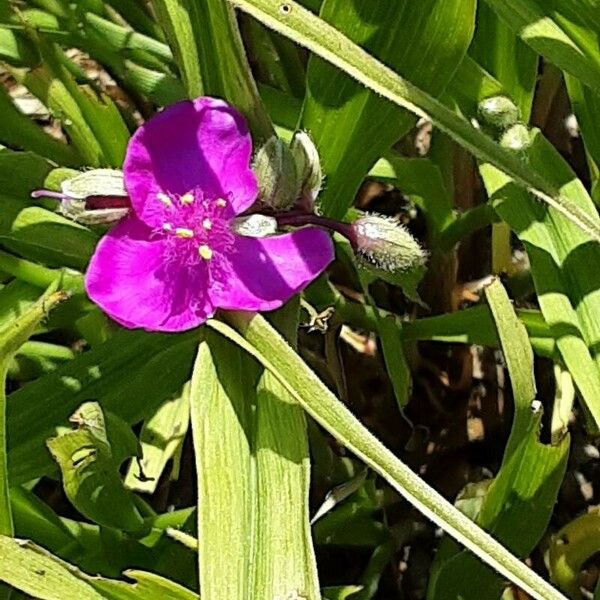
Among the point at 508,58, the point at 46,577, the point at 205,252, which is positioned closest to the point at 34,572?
the point at 46,577

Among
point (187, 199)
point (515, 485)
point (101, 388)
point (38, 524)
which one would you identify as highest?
point (187, 199)

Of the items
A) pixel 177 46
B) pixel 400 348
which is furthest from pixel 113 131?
pixel 400 348

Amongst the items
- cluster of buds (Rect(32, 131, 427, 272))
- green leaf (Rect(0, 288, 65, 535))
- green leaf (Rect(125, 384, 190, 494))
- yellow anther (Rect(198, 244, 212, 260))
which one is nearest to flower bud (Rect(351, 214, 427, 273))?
cluster of buds (Rect(32, 131, 427, 272))

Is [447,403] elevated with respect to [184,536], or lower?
lower

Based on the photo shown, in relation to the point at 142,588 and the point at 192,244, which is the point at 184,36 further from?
the point at 142,588

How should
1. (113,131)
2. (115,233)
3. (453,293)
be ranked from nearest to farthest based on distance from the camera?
(115,233), (113,131), (453,293)

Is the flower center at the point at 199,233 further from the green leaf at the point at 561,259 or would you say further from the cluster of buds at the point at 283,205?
the green leaf at the point at 561,259

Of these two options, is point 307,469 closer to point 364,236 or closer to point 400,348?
point 364,236
